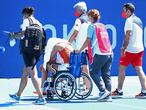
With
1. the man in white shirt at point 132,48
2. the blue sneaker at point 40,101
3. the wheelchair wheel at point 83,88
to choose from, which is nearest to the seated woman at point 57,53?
the wheelchair wheel at point 83,88

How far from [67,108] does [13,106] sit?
38.3 inches

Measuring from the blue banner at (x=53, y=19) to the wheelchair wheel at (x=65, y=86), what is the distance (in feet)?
13.6

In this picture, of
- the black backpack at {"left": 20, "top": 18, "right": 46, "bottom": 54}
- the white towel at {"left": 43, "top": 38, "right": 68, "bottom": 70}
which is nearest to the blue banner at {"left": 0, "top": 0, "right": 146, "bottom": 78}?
the white towel at {"left": 43, "top": 38, "right": 68, "bottom": 70}

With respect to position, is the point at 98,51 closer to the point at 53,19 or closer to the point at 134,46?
the point at 134,46

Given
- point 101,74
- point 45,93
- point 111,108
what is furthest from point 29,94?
point 111,108

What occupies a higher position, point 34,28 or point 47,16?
point 47,16

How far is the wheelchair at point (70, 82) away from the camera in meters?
11.2

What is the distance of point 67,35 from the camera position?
50.5ft

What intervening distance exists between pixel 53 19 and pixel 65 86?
178 inches

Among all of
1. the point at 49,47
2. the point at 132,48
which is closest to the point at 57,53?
the point at 49,47

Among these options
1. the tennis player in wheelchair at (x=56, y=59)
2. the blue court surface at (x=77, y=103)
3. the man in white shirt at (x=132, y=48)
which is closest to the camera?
the blue court surface at (x=77, y=103)

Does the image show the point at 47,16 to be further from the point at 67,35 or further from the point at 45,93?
the point at 45,93

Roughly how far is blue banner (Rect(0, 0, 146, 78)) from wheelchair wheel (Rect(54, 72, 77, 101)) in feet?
13.6

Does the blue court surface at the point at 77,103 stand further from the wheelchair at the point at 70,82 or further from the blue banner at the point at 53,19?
the blue banner at the point at 53,19
